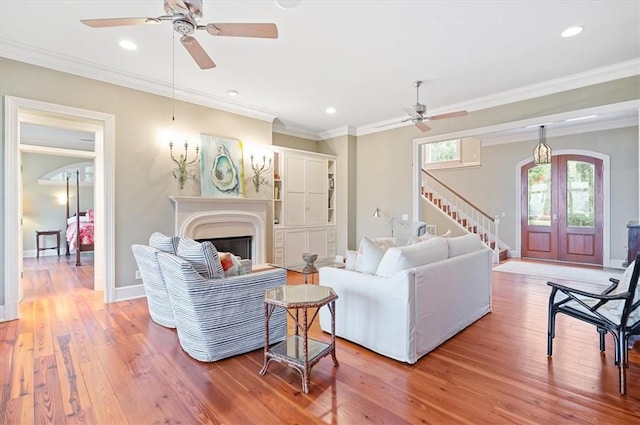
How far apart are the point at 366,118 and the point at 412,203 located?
1879 millimetres

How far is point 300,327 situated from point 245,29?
2171mm

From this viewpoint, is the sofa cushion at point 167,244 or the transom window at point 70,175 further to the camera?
the transom window at point 70,175

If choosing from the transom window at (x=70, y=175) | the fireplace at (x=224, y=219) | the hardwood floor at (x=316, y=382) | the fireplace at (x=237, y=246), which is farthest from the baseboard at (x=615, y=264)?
the transom window at (x=70, y=175)

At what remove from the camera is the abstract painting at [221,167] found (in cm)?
500

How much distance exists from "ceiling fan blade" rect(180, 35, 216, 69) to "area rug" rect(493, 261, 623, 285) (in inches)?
239

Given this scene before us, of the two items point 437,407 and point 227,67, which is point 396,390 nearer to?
point 437,407

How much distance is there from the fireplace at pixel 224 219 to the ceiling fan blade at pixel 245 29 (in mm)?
2831

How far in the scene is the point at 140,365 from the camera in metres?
2.49

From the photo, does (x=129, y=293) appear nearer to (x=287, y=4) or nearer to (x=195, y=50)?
(x=195, y=50)

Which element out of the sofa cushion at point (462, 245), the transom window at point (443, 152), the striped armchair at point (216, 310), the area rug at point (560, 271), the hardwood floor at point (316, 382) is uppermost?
the transom window at point (443, 152)

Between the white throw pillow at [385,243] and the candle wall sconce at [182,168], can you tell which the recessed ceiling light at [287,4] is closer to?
the white throw pillow at [385,243]

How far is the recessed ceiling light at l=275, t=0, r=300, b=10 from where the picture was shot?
8.81 feet

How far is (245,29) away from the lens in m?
2.29

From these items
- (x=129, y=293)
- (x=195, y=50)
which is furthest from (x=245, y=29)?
(x=129, y=293)
